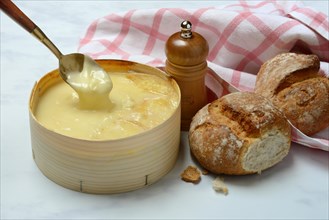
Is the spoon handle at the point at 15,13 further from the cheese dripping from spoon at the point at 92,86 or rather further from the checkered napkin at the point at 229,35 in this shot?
the checkered napkin at the point at 229,35

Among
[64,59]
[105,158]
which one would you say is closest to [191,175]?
[105,158]

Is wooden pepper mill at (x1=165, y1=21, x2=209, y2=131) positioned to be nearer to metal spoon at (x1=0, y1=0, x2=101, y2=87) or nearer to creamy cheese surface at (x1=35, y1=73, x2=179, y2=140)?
creamy cheese surface at (x1=35, y1=73, x2=179, y2=140)

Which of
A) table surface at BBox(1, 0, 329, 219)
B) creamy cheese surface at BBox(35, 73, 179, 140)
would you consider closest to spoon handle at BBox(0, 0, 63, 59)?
creamy cheese surface at BBox(35, 73, 179, 140)

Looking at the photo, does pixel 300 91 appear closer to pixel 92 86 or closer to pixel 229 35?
pixel 229 35

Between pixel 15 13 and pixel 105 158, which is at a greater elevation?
pixel 15 13

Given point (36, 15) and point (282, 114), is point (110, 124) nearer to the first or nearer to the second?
point (282, 114)

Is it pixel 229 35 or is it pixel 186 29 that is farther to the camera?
pixel 229 35
